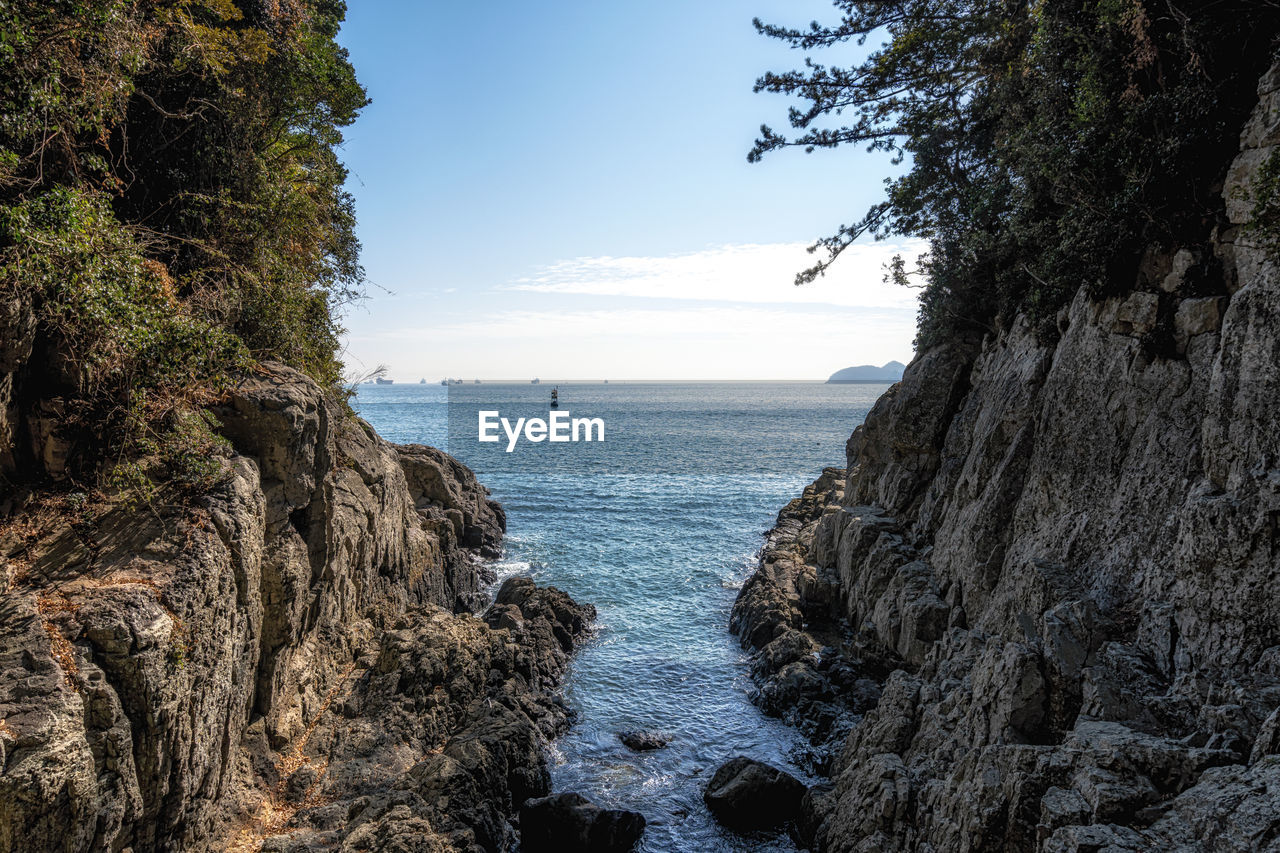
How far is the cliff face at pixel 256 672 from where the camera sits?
7273mm

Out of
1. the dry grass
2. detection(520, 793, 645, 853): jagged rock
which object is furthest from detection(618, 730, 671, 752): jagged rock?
the dry grass

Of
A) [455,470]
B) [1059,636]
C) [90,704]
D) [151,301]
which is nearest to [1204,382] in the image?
[1059,636]

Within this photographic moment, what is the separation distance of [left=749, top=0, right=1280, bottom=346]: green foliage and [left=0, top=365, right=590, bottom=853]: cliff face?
1554cm

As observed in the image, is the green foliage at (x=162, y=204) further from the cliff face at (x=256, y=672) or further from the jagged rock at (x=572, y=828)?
the jagged rock at (x=572, y=828)

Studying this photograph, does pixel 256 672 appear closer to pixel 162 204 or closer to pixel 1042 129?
pixel 162 204

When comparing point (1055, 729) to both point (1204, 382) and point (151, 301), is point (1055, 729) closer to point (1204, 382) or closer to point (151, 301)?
point (1204, 382)

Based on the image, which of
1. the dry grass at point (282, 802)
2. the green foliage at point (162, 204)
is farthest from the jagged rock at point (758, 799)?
the green foliage at point (162, 204)

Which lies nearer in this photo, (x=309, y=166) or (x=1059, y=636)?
(x=1059, y=636)

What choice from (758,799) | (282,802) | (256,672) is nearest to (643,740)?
(758,799)

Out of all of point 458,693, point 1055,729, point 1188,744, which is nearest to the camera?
point 1188,744

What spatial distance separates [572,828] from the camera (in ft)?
38.3

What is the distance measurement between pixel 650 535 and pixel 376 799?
85.1ft

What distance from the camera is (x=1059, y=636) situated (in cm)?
959

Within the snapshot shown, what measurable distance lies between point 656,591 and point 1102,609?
1876 cm
